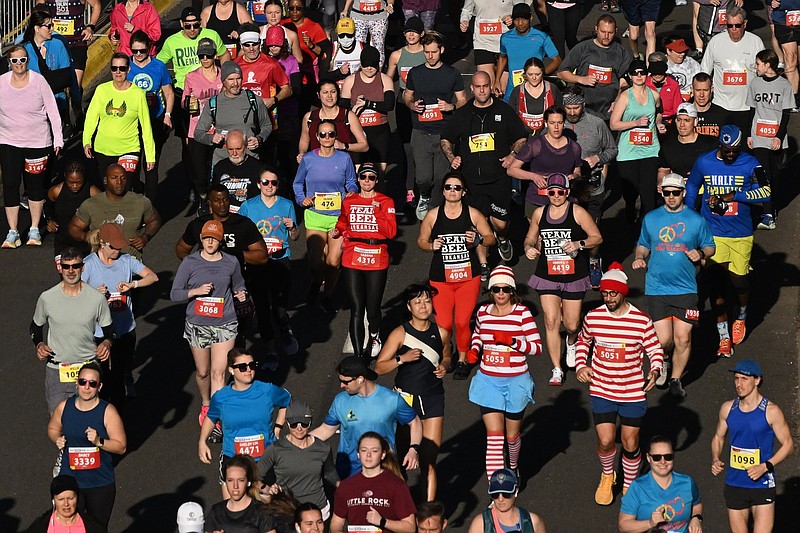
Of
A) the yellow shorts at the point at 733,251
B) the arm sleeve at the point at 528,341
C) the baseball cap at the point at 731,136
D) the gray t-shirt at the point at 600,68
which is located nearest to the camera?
the arm sleeve at the point at 528,341

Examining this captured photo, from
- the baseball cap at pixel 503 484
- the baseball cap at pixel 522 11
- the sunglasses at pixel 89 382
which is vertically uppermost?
the baseball cap at pixel 522 11

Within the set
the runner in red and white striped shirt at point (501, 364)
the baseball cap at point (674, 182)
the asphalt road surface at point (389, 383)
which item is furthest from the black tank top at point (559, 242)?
the runner in red and white striped shirt at point (501, 364)

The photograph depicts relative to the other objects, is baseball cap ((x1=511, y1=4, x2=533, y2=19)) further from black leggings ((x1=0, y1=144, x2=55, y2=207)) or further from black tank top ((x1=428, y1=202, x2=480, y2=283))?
black leggings ((x1=0, y1=144, x2=55, y2=207))

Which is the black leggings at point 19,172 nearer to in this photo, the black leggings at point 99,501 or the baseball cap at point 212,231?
the baseball cap at point 212,231

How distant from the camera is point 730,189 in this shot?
16703mm

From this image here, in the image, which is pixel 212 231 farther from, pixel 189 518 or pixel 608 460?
pixel 608 460

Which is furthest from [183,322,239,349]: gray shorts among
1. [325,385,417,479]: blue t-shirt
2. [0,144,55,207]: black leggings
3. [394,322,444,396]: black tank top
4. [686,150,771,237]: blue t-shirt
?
[0,144,55,207]: black leggings

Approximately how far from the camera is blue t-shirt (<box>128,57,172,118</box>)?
19578 mm

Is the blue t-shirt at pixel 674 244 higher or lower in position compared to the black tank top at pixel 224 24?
lower

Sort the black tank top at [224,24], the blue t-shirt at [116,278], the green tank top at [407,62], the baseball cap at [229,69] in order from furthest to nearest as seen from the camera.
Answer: the black tank top at [224,24], the green tank top at [407,62], the baseball cap at [229,69], the blue t-shirt at [116,278]

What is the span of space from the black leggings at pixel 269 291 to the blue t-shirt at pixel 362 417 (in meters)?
3.37

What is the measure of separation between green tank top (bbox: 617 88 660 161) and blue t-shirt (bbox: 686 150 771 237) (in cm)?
175

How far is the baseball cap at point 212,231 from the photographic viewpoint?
15.2m

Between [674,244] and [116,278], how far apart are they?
16.0ft
